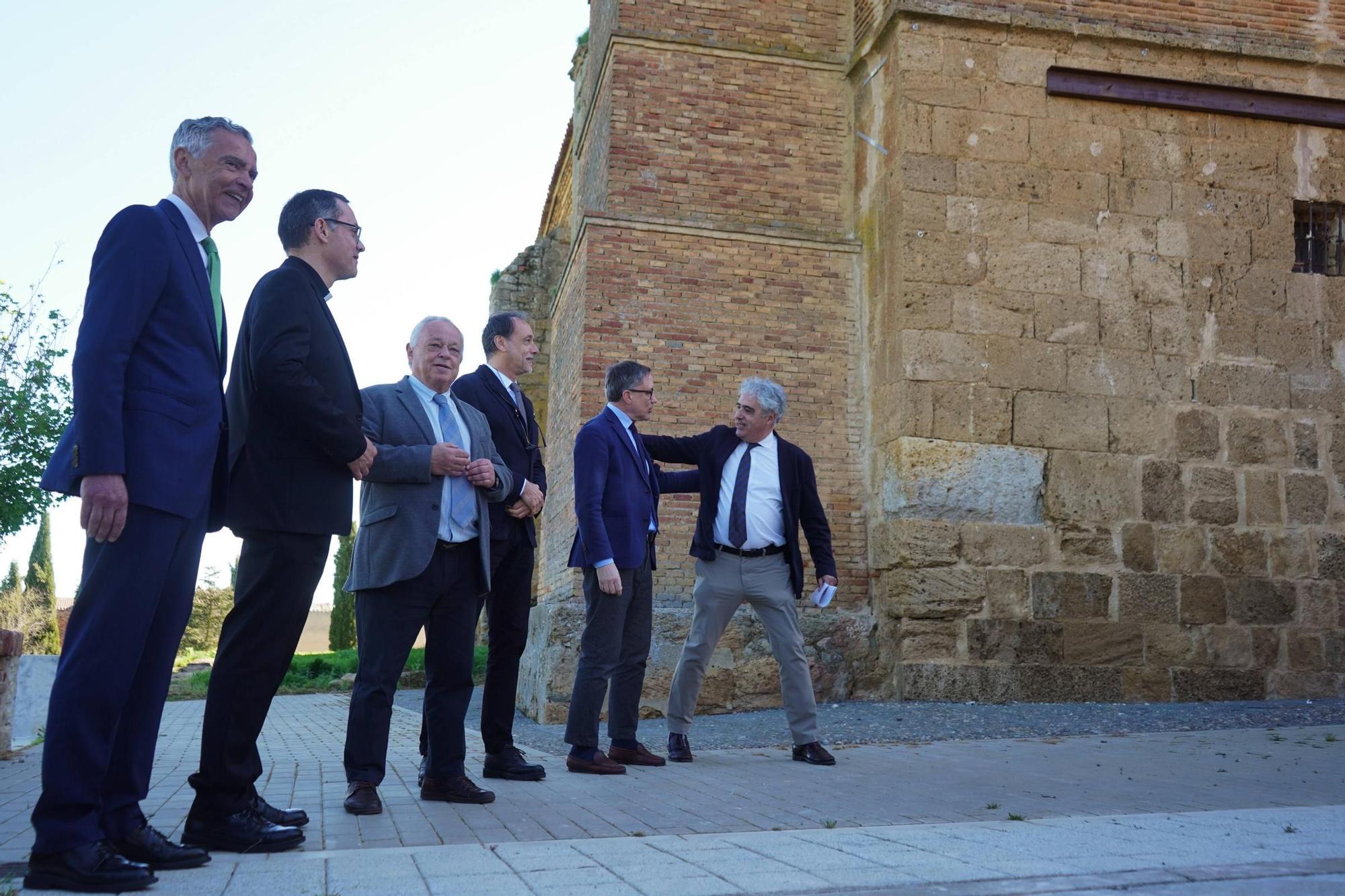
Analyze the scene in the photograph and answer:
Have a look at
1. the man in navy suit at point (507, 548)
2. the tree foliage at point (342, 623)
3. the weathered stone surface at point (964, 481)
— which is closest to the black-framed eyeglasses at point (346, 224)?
the man in navy suit at point (507, 548)

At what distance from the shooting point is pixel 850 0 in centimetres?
1138

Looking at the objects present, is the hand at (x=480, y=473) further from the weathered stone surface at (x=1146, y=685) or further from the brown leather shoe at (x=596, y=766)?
the weathered stone surface at (x=1146, y=685)

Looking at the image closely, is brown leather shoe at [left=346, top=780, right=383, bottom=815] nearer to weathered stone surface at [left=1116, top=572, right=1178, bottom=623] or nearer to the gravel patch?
the gravel patch

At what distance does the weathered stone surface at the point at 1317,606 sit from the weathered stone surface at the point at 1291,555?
0.12 m

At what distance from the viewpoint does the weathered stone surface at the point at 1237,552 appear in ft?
33.2

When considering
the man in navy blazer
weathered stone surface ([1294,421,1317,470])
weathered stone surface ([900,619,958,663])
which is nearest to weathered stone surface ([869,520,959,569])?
weathered stone surface ([900,619,958,663])

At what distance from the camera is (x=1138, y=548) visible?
999 cm

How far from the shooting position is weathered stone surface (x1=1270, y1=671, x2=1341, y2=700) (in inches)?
394

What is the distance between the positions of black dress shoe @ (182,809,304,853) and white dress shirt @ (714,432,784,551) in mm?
3414

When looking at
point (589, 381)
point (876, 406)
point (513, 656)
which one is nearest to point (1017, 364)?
point (876, 406)

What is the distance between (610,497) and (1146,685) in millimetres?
5629

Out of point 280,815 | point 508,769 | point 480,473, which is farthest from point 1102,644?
point 280,815

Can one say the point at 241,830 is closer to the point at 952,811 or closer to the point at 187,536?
the point at 187,536

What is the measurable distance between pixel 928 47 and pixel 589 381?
13.4 feet
